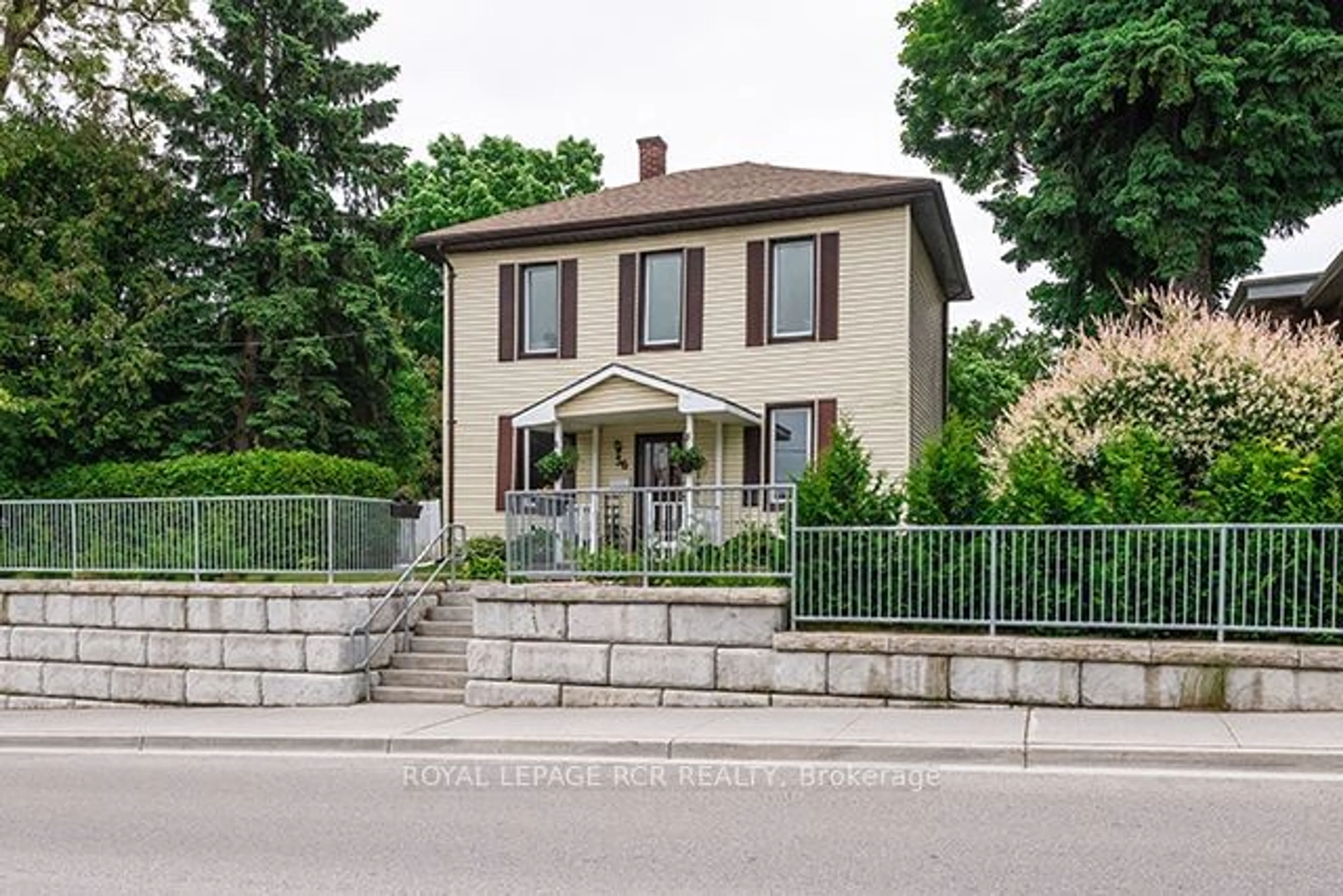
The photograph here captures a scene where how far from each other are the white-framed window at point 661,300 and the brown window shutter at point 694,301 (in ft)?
0.59

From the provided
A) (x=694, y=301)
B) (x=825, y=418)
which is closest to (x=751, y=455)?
(x=825, y=418)

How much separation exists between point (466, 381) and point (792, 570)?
418 inches

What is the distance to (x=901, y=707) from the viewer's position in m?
9.76

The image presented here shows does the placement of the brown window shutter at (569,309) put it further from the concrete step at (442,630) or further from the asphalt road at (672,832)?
the asphalt road at (672,832)

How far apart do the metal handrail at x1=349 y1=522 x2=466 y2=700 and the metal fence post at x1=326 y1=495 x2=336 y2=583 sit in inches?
25.2

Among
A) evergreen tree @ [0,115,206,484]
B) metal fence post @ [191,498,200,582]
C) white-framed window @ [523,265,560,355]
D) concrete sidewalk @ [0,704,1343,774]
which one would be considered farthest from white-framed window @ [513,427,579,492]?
evergreen tree @ [0,115,206,484]

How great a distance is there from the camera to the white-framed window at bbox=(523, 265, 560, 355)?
19.4 m

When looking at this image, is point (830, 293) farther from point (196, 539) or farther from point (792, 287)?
point (196, 539)

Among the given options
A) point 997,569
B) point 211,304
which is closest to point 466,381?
point 211,304

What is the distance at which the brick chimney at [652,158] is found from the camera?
2341cm

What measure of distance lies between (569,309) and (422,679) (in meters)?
8.50

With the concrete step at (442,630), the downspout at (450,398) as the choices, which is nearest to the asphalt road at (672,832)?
the concrete step at (442,630)

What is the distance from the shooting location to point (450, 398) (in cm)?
1983

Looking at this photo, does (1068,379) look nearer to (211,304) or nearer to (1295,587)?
(1295,587)
